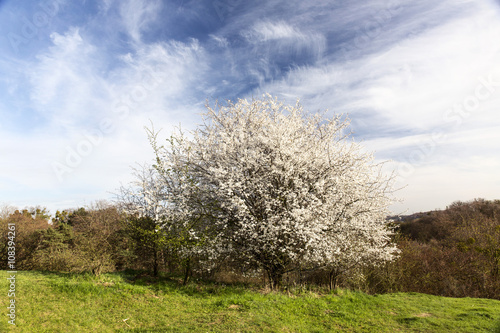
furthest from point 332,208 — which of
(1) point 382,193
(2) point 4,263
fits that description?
(2) point 4,263

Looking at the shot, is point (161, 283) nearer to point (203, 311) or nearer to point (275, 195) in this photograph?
point (203, 311)

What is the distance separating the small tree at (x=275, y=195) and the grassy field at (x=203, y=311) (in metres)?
1.89

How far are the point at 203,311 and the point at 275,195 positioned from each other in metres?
5.35

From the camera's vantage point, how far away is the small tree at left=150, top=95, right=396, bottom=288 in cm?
1125

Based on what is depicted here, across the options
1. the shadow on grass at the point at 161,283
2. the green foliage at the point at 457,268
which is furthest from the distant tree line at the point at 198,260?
the shadow on grass at the point at 161,283

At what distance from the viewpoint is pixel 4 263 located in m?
16.7

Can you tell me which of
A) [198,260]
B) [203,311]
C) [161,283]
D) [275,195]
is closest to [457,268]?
[275,195]

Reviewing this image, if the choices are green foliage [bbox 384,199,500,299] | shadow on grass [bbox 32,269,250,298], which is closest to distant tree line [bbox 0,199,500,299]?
green foliage [bbox 384,199,500,299]

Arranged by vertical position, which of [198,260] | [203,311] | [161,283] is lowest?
[203,311]

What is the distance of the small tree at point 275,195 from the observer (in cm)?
1125

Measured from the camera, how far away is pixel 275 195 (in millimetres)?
Answer: 11953

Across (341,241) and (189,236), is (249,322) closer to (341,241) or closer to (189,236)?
(189,236)

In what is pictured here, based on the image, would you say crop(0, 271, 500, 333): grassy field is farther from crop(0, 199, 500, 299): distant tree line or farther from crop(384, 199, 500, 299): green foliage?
crop(384, 199, 500, 299): green foliage

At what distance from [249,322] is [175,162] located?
8.06 meters
